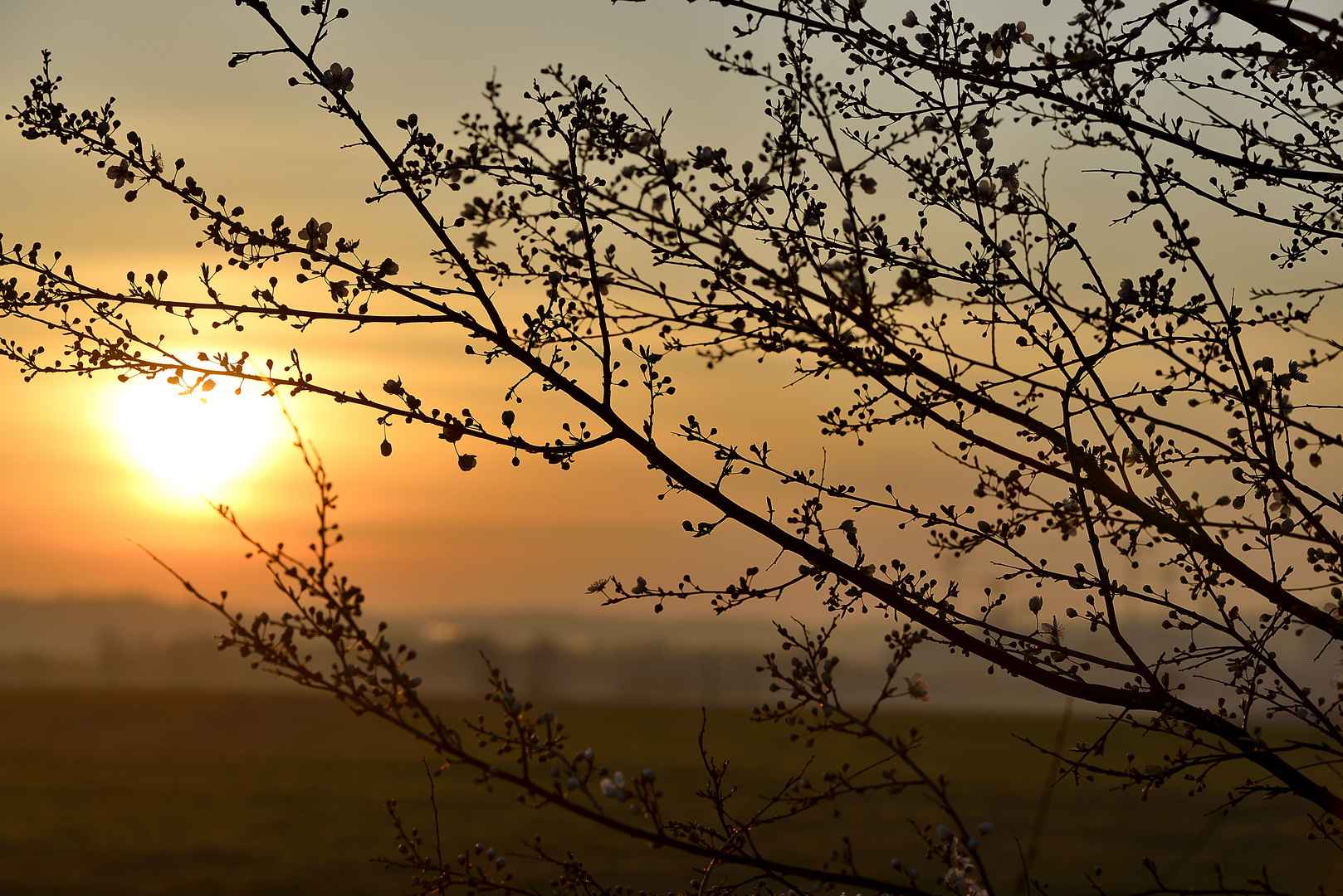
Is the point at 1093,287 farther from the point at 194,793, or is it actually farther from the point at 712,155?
the point at 194,793

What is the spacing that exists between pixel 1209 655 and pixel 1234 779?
155ft

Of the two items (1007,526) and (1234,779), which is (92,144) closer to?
(1007,526)

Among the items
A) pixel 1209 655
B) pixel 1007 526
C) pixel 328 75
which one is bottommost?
pixel 1209 655

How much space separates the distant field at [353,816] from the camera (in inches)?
1069

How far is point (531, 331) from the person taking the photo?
10.3 ft

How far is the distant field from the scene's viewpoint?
89.0ft

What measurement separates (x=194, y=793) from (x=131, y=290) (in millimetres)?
42014

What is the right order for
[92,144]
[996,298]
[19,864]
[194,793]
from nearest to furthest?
[92,144], [996,298], [19,864], [194,793]

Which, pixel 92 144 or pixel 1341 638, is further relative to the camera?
pixel 92 144

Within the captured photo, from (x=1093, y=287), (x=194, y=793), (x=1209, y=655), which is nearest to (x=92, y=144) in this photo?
(x=1093, y=287)

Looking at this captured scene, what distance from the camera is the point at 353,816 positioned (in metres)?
35.4

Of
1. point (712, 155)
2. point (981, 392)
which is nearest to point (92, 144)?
point (712, 155)

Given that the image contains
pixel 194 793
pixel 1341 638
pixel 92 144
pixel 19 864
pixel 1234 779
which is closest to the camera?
pixel 1341 638

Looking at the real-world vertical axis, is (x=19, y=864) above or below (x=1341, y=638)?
below
